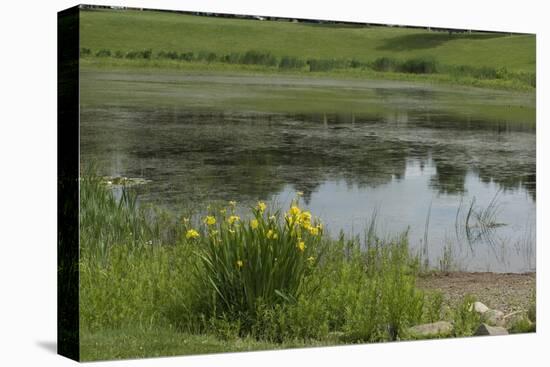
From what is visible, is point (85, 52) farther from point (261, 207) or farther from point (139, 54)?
point (261, 207)

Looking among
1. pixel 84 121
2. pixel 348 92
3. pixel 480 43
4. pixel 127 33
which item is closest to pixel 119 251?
pixel 84 121

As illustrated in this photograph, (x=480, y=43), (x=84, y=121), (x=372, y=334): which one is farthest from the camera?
(x=480, y=43)

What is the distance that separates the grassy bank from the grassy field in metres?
1.23

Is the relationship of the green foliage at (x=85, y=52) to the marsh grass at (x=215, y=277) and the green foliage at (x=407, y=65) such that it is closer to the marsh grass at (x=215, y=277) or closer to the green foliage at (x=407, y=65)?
the marsh grass at (x=215, y=277)

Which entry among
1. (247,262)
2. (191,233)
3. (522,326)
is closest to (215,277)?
(247,262)

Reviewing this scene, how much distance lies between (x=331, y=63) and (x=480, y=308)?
2.72 m

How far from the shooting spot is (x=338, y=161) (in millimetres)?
10023

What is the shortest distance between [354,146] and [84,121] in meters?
2.60

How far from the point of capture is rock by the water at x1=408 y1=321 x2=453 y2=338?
9995 mm

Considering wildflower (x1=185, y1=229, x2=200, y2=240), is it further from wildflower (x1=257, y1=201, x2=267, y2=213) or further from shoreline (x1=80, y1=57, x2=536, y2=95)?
shoreline (x1=80, y1=57, x2=536, y2=95)

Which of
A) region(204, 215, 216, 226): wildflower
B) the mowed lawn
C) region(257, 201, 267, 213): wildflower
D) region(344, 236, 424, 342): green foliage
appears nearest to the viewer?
the mowed lawn

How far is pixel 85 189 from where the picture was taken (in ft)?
29.1

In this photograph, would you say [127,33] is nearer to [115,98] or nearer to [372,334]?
[115,98]

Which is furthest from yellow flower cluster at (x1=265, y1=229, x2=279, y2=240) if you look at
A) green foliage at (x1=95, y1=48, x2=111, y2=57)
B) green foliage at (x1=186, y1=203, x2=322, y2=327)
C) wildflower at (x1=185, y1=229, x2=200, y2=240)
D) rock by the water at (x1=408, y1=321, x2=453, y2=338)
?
green foliage at (x1=95, y1=48, x2=111, y2=57)
